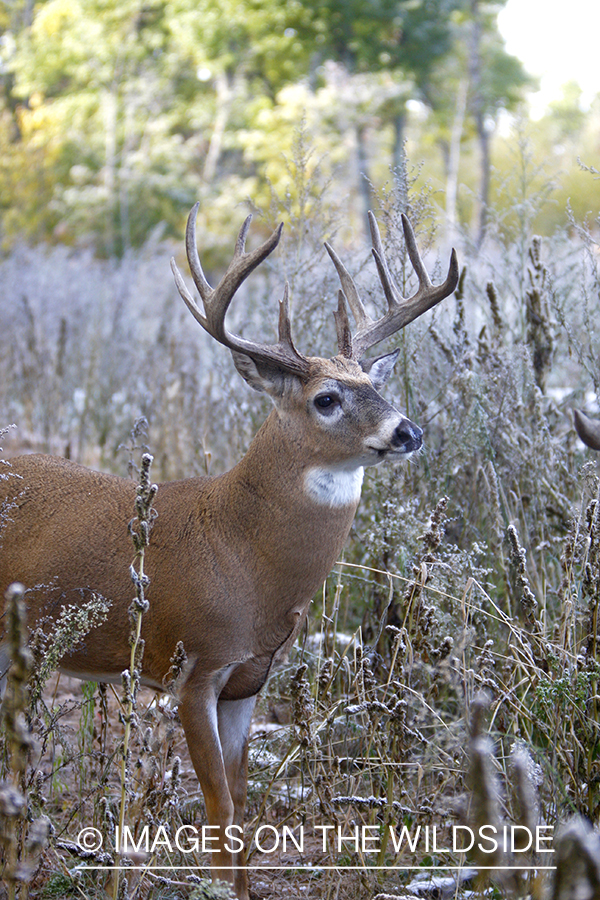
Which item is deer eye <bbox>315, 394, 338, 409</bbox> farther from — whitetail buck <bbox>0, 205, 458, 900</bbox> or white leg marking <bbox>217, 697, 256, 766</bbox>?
white leg marking <bbox>217, 697, 256, 766</bbox>

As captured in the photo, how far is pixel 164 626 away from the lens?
2.50m

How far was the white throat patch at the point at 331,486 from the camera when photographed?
8.59ft

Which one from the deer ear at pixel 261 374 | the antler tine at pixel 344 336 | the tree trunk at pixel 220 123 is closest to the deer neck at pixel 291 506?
the deer ear at pixel 261 374

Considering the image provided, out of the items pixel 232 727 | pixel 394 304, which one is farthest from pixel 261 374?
pixel 232 727

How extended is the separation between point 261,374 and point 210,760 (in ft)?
3.83

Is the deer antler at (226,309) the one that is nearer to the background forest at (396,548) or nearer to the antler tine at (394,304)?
the antler tine at (394,304)

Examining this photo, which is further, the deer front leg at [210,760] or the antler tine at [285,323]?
the antler tine at [285,323]

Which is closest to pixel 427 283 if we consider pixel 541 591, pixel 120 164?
pixel 541 591

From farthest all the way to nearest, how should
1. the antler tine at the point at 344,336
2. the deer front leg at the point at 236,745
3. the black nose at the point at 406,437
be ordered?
the antler tine at the point at 344,336 < the deer front leg at the point at 236,745 < the black nose at the point at 406,437

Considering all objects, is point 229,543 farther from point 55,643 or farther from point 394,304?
point 394,304

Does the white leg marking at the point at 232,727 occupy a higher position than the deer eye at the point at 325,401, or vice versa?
the deer eye at the point at 325,401

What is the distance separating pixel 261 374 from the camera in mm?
2746

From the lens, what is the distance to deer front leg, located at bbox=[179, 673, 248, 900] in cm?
241

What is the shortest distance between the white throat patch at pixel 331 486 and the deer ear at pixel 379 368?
1.54 feet
